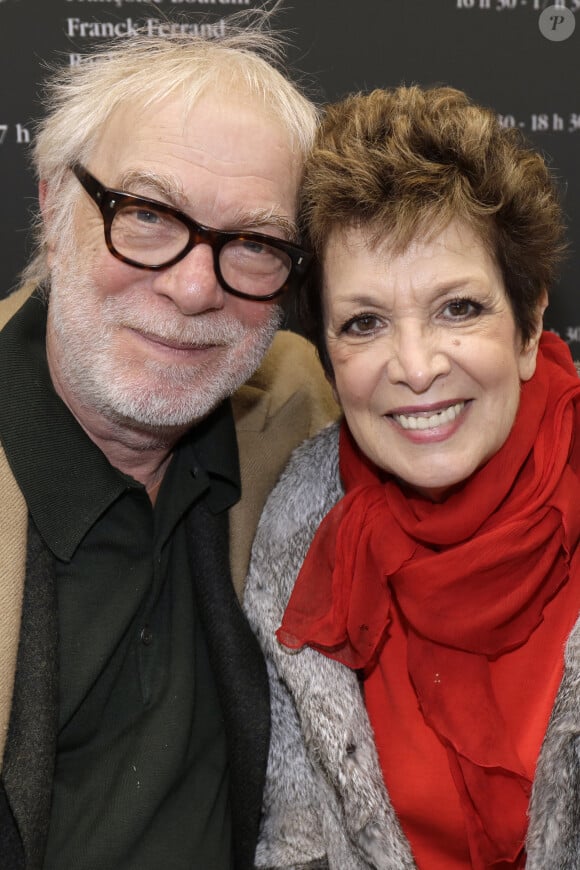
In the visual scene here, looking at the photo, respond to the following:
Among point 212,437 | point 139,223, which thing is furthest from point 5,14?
point 212,437

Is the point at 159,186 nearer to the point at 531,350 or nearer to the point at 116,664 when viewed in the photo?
the point at 531,350

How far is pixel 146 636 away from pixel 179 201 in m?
0.91

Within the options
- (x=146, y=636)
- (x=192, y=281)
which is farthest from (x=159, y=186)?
(x=146, y=636)

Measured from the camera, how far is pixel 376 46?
2.61 m

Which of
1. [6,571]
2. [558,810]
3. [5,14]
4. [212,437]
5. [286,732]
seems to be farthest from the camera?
[5,14]

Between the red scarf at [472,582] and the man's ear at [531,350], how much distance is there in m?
0.03

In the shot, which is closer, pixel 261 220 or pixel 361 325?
pixel 361 325

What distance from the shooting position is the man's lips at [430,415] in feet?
5.68

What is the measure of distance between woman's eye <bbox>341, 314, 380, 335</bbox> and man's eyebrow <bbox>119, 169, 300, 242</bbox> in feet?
0.93

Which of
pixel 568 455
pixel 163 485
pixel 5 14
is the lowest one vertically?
pixel 163 485

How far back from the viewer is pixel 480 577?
1776mm

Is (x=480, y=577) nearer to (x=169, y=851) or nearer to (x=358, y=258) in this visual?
(x=358, y=258)

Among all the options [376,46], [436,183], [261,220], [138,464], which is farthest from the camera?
[376,46]

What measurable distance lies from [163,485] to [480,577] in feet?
2.53
